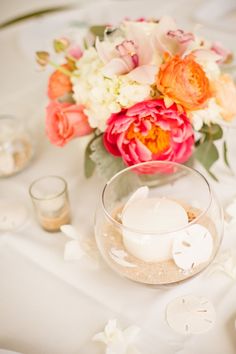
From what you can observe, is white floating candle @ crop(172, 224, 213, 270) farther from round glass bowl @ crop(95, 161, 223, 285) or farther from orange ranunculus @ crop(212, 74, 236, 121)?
orange ranunculus @ crop(212, 74, 236, 121)

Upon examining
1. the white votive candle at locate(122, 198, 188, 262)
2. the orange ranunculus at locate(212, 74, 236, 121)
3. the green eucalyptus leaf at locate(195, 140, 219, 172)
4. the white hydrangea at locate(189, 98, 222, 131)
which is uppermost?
the orange ranunculus at locate(212, 74, 236, 121)

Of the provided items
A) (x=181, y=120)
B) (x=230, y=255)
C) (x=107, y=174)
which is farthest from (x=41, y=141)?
(x=230, y=255)

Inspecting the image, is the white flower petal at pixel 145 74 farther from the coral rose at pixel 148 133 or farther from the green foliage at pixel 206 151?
the green foliage at pixel 206 151

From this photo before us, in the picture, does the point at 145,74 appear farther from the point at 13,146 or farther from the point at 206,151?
the point at 13,146

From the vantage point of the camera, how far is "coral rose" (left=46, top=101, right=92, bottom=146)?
2.60 ft

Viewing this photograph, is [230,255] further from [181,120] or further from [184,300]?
[181,120]

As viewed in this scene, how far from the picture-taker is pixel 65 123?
787 mm

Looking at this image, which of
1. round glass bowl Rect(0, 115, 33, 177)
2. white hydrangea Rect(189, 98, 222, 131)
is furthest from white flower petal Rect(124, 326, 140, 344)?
round glass bowl Rect(0, 115, 33, 177)

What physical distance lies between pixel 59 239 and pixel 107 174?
0.14 m

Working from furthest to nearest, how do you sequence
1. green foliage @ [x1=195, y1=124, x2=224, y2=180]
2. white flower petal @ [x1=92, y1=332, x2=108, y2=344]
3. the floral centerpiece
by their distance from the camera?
green foliage @ [x1=195, y1=124, x2=224, y2=180] → the floral centerpiece → white flower petal @ [x1=92, y1=332, x2=108, y2=344]

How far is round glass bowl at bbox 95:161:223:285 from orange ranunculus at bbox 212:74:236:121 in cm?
14

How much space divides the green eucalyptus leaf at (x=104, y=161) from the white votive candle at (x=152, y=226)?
11 centimetres

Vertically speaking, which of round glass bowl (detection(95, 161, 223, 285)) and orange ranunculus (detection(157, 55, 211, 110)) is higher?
orange ranunculus (detection(157, 55, 211, 110))

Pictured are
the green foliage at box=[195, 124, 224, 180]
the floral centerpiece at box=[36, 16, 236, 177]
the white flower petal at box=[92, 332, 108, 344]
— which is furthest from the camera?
the green foliage at box=[195, 124, 224, 180]
